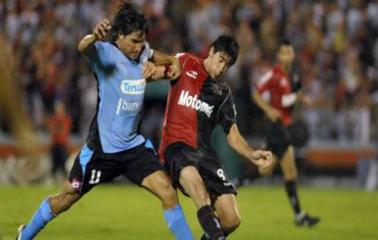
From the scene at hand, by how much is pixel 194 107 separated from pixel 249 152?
701 millimetres

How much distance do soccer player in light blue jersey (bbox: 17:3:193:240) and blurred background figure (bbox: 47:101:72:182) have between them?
38.2ft

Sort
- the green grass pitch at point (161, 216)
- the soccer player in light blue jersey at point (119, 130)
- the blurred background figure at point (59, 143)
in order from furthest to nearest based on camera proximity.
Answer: the blurred background figure at point (59, 143) → the green grass pitch at point (161, 216) → the soccer player in light blue jersey at point (119, 130)

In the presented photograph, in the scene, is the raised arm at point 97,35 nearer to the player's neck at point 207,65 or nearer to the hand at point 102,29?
the hand at point 102,29

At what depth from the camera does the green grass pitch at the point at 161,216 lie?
12.5m

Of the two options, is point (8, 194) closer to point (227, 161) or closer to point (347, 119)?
point (227, 161)

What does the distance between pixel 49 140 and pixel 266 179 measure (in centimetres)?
496

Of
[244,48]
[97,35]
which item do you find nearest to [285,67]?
[97,35]

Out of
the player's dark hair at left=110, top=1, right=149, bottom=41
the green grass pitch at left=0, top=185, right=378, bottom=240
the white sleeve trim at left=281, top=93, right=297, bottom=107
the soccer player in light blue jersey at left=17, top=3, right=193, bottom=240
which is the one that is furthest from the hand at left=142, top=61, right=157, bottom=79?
the white sleeve trim at left=281, top=93, right=297, bottom=107

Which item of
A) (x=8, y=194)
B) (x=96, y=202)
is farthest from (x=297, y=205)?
(x=8, y=194)

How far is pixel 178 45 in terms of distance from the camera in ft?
74.3

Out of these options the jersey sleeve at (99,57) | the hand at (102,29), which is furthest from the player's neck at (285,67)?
the hand at (102,29)

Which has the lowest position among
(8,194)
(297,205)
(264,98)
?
(8,194)

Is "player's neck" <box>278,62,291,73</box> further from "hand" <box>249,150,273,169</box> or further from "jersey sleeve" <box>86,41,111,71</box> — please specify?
"jersey sleeve" <box>86,41,111,71</box>

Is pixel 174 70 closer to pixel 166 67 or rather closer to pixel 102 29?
pixel 166 67
